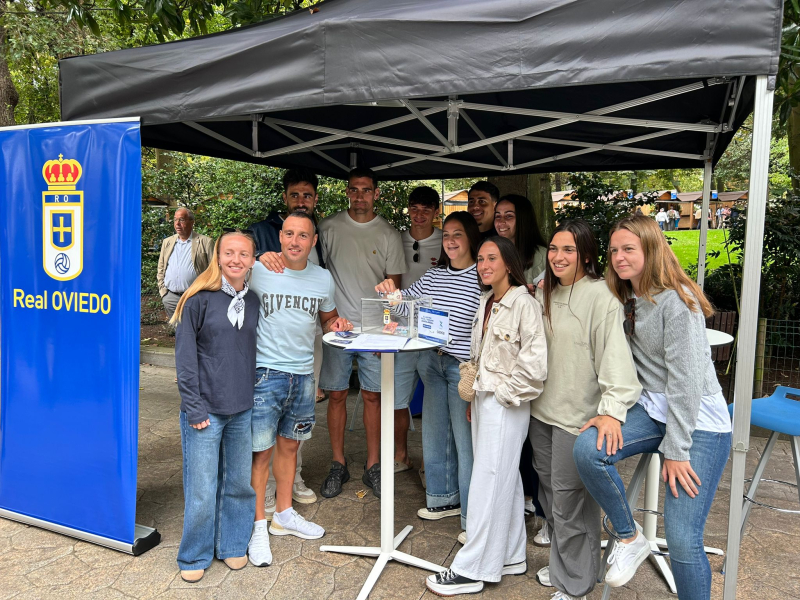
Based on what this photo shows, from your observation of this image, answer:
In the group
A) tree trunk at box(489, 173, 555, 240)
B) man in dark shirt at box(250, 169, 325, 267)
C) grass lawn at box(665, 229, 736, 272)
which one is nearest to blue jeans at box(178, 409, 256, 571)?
man in dark shirt at box(250, 169, 325, 267)

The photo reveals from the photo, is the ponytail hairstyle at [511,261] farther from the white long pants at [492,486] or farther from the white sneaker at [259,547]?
the white sneaker at [259,547]

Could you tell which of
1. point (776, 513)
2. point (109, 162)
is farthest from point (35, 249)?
point (776, 513)

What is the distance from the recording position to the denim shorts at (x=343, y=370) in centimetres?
359

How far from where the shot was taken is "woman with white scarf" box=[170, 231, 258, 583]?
2578 mm

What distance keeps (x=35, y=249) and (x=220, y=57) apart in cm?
144

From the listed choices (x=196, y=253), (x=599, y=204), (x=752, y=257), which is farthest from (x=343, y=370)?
(x=196, y=253)

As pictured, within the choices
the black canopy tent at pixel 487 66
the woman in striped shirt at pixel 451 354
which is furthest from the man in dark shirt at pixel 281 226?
the woman in striped shirt at pixel 451 354

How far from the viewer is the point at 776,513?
3.43m

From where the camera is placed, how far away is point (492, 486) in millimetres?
2508

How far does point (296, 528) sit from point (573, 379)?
168 centimetres

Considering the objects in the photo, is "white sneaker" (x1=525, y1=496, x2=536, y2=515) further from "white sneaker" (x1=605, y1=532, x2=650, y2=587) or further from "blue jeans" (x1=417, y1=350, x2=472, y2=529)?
"white sneaker" (x1=605, y1=532, x2=650, y2=587)

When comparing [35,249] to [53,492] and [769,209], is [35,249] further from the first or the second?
[769,209]

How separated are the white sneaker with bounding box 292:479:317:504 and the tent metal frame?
2.04 m

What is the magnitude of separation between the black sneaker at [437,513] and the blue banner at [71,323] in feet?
4.91
